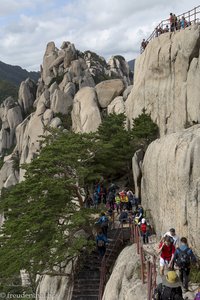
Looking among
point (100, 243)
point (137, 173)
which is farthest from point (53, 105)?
point (100, 243)

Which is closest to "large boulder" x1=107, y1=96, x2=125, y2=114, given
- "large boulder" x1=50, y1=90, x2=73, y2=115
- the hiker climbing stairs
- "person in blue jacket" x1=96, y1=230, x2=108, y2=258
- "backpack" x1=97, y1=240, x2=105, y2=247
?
"large boulder" x1=50, y1=90, x2=73, y2=115

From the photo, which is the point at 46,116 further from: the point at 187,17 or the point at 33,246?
the point at 33,246

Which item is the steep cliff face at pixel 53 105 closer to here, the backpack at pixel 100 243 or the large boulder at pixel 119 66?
the large boulder at pixel 119 66

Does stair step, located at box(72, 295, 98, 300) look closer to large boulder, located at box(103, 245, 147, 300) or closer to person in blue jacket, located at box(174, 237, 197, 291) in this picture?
large boulder, located at box(103, 245, 147, 300)

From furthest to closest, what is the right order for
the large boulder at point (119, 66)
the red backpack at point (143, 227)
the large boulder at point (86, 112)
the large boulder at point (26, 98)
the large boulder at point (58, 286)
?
the large boulder at point (119, 66) → the large boulder at point (26, 98) → the large boulder at point (86, 112) → the large boulder at point (58, 286) → the red backpack at point (143, 227)

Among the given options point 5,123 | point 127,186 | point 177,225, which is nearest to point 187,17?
point 127,186

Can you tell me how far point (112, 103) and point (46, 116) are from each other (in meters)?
14.8

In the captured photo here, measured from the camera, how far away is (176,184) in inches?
632

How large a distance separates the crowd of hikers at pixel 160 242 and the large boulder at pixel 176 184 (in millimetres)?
763

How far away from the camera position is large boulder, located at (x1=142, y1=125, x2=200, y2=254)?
14.4 meters

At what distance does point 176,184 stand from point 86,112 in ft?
92.4

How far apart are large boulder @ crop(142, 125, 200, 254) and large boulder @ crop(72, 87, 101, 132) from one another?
22500 mm

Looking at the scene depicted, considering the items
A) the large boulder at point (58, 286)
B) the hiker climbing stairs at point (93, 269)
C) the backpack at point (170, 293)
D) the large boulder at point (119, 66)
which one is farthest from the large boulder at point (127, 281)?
the large boulder at point (119, 66)

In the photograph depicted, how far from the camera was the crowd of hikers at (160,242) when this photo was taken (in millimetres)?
8992
